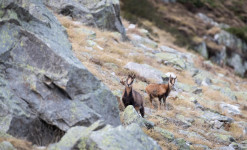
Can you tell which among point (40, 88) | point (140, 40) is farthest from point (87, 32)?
point (40, 88)

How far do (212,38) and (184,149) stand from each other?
26598 mm

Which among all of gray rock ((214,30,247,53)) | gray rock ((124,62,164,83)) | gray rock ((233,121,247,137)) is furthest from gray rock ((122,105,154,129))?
gray rock ((214,30,247,53))

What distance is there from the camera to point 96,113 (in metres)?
6.35

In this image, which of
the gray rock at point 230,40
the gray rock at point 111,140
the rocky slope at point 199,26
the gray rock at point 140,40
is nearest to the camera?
the gray rock at point 111,140

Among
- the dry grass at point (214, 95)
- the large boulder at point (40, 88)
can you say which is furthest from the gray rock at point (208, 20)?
the large boulder at point (40, 88)

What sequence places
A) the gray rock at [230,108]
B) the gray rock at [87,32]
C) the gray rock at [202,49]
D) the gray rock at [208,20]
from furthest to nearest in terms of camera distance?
the gray rock at [208,20]
the gray rock at [202,49]
the gray rock at [87,32]
the gray rock at [230,108]

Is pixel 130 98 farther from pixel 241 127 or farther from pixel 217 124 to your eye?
pixel 241 127

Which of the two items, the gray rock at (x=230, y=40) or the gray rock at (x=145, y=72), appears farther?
the gray rock at (x=230, y=40)

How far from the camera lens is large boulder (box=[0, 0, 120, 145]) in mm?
5996

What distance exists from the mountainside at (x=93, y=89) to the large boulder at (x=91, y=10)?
56 mm

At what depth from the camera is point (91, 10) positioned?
1898 cm

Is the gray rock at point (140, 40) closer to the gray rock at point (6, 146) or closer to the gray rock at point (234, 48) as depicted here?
the gray rock at point (234, 48)

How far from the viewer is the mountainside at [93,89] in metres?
5.82

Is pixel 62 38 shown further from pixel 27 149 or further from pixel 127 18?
pixel 127 18
